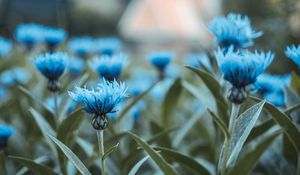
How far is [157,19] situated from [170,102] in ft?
45.3

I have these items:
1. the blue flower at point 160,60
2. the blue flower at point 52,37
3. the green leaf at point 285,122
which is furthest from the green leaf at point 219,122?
the blue flower at point 52,37

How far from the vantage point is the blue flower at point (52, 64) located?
1.35 metres

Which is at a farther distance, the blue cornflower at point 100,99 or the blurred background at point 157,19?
the blurred background at point 157,19

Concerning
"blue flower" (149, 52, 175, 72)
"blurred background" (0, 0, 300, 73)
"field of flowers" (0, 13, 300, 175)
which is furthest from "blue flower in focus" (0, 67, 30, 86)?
"blurred background" (0, 0, 300, 73)

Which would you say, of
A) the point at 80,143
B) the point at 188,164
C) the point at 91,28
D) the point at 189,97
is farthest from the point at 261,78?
the point at 91,28

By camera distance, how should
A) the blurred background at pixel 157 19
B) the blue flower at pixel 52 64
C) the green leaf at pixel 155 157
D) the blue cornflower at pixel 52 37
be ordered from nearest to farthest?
the green leaf at pixel 155 157, the blue flower at pixel 52 64, the blue cornflower at pixel 52 37, the blurred background at pixel 157 19

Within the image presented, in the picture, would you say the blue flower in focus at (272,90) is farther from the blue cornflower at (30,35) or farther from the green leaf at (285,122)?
the blue cornflower at (30,35)

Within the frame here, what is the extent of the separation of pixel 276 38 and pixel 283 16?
0.26 meters

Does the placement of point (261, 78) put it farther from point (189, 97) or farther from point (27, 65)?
point (27, 65)

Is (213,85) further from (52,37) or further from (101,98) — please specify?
(52,37)

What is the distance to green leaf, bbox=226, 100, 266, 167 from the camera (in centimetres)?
106

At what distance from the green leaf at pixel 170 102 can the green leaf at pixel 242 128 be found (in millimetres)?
501

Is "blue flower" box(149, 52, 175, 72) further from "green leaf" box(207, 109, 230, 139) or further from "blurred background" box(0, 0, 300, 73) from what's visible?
"green leaf" box(207, 109, 230, 139)

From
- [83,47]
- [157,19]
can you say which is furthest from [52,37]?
[157,19]
